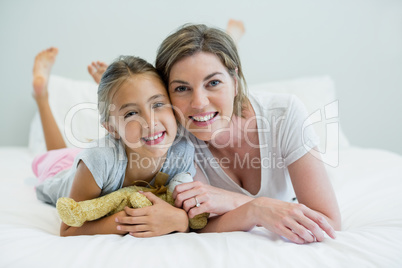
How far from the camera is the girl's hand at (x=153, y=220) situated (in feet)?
3.51

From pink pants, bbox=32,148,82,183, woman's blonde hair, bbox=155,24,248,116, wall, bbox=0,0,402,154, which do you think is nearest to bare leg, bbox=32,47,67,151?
pink pants, bbox=32,148,82,183

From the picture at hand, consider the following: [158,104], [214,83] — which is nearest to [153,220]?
[158,104]

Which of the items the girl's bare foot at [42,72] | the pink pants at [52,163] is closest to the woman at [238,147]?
the pink pants at [52,163]

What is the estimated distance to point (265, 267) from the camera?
854 millimetres

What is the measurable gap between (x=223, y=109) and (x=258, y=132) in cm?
19

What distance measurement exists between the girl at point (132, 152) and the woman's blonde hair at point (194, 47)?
0.06 meters

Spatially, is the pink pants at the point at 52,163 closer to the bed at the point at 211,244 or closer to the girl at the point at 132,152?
the bed at the point at 211,244

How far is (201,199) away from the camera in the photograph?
1168 mm

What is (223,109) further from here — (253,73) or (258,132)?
(253,73)

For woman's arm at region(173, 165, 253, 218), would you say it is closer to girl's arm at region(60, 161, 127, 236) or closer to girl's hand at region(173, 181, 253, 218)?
girl's hand at region(173, 181, 253, 218)

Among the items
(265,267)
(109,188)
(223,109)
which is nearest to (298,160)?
(223,109)

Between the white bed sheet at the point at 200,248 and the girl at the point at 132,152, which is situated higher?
the girl at the point at 132,152

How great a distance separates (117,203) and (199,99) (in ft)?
1.38

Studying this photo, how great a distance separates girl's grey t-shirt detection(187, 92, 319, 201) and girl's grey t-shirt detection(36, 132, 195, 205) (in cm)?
10
